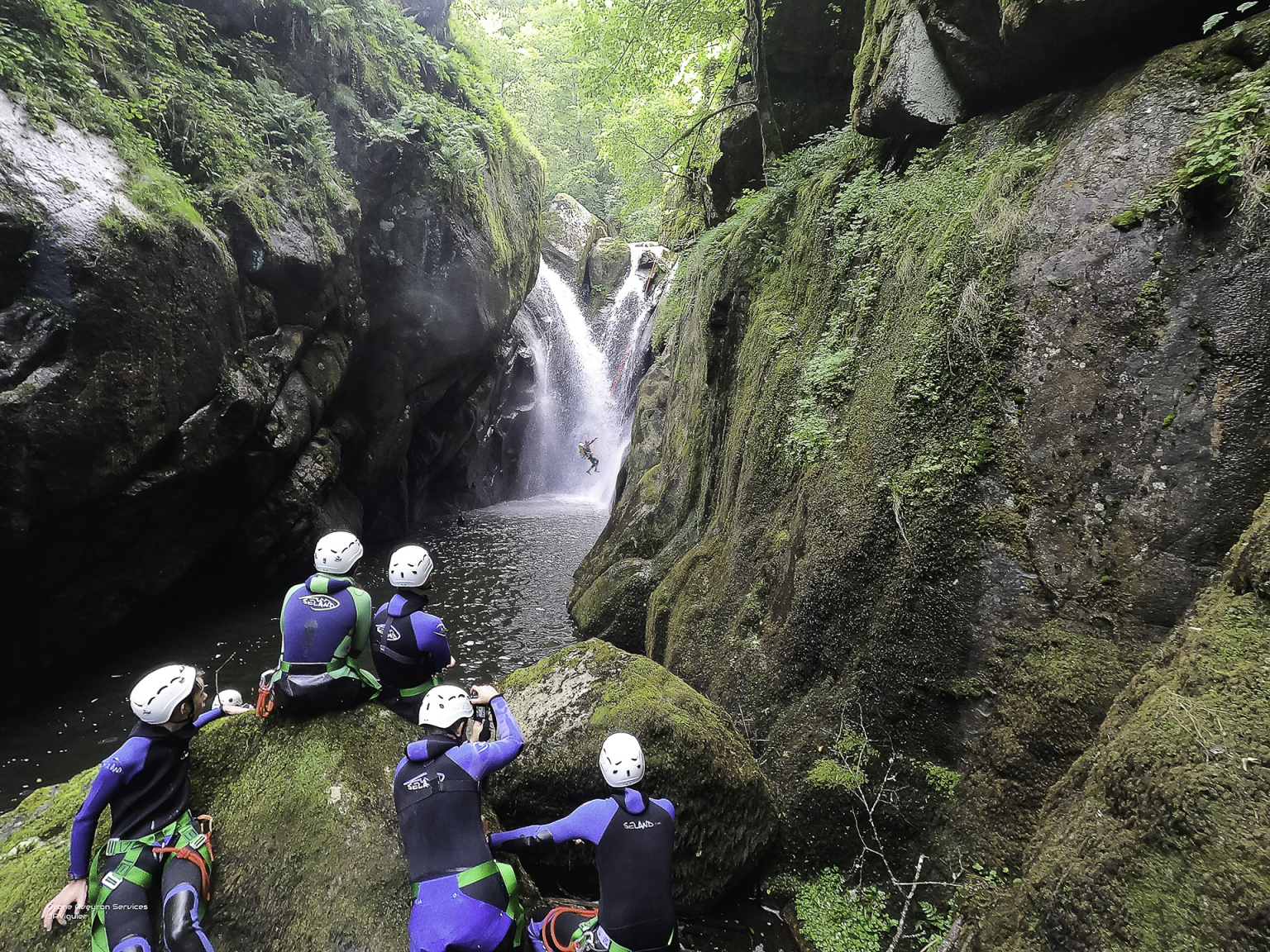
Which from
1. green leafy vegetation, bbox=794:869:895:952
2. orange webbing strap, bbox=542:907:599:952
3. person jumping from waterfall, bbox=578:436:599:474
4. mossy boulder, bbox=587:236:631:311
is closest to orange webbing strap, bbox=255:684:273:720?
orange webbing strap, bbox=542:907:599:952

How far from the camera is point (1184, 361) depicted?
333cm

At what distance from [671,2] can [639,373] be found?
16.8 m

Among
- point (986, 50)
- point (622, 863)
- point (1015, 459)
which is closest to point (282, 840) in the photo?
point (622, 863)

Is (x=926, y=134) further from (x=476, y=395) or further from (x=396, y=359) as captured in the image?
(x=476, y=395)

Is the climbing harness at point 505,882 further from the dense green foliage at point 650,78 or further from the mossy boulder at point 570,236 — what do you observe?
the mossy boulder at point 570,236

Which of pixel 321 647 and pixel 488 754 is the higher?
pixel 321 647

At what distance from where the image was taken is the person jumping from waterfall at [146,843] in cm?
298

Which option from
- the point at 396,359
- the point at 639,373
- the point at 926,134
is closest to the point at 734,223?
the point at 926,134

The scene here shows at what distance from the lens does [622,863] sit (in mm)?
3100

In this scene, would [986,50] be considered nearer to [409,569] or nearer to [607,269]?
[409,569]

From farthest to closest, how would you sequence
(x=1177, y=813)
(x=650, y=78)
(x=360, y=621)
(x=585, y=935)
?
(x=650, y=78) → (x=360, y=621) → (x=585, y=935) → (x=1177, y=813)

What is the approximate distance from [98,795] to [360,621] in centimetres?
154

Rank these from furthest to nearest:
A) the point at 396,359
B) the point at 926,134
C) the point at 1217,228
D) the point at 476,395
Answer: the point at 476,395, the point at 396,359, the point at 926,134, the point at 1217,228

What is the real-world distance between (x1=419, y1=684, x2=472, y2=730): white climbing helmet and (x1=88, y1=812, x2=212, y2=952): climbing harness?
1.45 m
